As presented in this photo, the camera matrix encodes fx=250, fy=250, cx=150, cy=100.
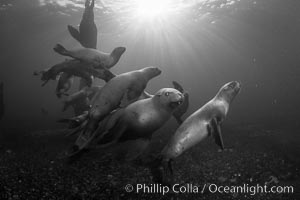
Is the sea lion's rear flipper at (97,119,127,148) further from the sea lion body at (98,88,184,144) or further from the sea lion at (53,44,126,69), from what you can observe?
the sea lion at (53,44,126,69)

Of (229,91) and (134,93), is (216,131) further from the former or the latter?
(134,93)

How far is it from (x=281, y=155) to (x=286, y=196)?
2977 mm

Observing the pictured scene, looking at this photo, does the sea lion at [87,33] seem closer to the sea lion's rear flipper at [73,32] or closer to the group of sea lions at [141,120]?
the sea lion's rear flipper at [73,32]

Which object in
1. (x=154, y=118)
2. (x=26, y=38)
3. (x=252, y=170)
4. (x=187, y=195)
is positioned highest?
(x=154, y=118)

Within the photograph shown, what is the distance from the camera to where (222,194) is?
5.55m

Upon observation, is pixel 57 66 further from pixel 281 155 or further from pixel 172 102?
pixel 281 155

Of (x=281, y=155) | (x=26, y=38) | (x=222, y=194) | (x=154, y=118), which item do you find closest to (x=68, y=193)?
(x=154, y=118)

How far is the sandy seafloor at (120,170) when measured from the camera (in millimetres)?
5180

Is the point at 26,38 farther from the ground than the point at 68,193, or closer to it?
closer to it

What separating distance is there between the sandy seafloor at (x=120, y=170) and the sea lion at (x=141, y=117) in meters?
0.52

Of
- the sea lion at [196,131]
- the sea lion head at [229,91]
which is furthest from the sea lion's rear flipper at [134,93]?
the sea lion head at [229,91]

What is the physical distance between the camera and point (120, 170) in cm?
639

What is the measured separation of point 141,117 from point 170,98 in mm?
605

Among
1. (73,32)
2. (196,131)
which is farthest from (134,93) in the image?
(73,32)
